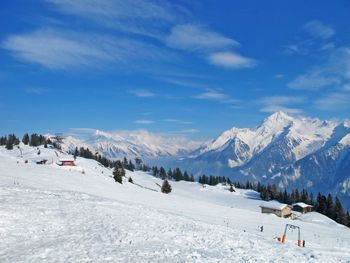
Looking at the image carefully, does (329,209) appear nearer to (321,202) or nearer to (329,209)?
(329,209)

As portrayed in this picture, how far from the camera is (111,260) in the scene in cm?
1972

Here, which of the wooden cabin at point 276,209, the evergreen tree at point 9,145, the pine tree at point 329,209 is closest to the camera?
the wooden cabin at point 276,209

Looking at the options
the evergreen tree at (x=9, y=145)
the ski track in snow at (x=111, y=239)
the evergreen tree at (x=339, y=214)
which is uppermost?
the evergreen tree at (x=9, y=145)

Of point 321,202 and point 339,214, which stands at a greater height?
point 321,202

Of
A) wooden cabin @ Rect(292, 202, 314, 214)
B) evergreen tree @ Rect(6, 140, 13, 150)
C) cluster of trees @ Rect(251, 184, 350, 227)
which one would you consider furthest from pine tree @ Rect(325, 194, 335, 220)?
evergreen tree @ Rect(6, 140, 13, 150)

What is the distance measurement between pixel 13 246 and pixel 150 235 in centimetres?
829

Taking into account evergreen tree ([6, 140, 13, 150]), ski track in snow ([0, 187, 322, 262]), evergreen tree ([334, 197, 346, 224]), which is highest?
evergreen tree ([6, 140, 13, 150])

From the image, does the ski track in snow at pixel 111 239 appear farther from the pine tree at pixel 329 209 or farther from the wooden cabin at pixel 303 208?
the wooden cabin at pixel 303 208

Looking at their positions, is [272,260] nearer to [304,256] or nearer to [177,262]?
[304,256]

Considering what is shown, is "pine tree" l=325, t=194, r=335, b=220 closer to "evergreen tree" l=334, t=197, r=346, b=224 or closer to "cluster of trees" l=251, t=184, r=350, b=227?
"cluster of trees" l=251, t=184, r=350, b=227

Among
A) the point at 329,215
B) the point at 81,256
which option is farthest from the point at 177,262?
the point at 329,215

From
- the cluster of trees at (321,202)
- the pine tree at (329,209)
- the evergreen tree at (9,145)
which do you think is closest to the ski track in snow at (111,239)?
the cluster of trees at (321,202)

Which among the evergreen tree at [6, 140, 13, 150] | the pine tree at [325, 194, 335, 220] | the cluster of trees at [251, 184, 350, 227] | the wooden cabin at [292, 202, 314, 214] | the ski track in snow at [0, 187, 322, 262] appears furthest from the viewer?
the evergreen tree at [6, 140, 13, 150]

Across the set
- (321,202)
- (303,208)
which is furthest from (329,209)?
(303,208)
